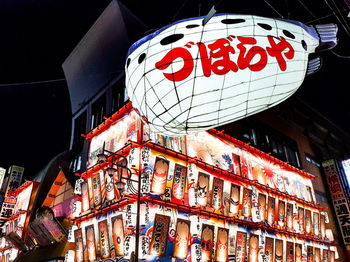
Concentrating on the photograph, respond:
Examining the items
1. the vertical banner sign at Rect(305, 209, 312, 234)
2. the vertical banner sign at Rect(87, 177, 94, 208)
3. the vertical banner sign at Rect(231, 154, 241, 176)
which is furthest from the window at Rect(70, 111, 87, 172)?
the vertical banner sign at Rect(305, 209, 312, 234)

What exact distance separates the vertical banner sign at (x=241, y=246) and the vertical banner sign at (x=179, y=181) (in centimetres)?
436

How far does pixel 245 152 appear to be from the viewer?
1705 cm

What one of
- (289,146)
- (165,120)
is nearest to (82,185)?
(165,120)

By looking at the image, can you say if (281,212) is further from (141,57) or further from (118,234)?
(141,57)

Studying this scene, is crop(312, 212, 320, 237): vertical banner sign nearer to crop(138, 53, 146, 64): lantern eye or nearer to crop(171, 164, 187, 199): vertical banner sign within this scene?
crop(171, 164, 187, 199): vertical banner sign

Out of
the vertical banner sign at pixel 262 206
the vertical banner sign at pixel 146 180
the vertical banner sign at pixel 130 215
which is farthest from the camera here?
the vertical banner sign at pixel 262 206

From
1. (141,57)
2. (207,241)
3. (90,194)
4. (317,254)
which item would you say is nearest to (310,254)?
(317,254)

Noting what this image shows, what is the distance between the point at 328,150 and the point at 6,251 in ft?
A: 108

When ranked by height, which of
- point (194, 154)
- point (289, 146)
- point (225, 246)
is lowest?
point (225, 246)

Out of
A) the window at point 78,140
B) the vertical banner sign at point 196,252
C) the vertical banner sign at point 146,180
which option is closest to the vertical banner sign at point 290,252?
the vertical banner sign at point 196,252

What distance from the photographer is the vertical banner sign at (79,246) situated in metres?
13.1

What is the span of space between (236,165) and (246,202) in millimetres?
2200

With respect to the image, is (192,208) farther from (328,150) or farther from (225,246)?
(328,150)

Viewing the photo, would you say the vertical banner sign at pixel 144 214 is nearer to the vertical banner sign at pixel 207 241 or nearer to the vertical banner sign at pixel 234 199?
the vertical banner sign at pixel 207 241
